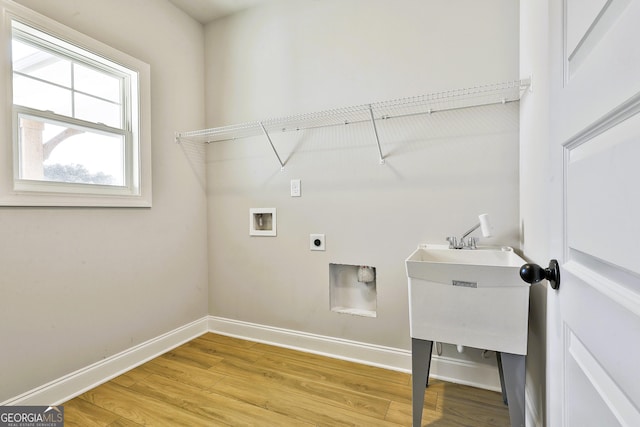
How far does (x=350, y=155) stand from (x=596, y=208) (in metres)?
1.57

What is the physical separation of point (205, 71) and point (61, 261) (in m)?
1.82

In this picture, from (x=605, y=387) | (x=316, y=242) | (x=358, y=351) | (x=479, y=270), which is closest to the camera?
(x=605, y=387)

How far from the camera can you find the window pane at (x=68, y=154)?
1.57m

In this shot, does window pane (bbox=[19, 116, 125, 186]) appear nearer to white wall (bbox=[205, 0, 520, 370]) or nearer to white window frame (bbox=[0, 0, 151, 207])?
white window frame (bbox=[0, 0, 151, 207])

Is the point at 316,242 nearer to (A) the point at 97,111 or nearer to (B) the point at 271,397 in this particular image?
(B) the point at 271,397

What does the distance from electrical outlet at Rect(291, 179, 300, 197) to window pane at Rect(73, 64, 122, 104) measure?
132 centimetres

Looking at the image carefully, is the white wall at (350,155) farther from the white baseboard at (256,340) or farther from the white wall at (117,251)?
the white wall at (117,251)

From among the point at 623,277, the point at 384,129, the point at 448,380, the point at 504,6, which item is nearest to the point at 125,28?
the point at 384,129

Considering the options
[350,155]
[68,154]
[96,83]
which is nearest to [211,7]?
[96,83]

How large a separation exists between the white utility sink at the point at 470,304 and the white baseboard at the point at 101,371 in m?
1.84

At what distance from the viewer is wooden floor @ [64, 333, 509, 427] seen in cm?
144

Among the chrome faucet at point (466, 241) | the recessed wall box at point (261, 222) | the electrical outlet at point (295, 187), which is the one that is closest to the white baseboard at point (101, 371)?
the recessed wall box at point (261, 222)

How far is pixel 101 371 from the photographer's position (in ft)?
5.82

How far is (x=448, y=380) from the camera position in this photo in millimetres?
1737
